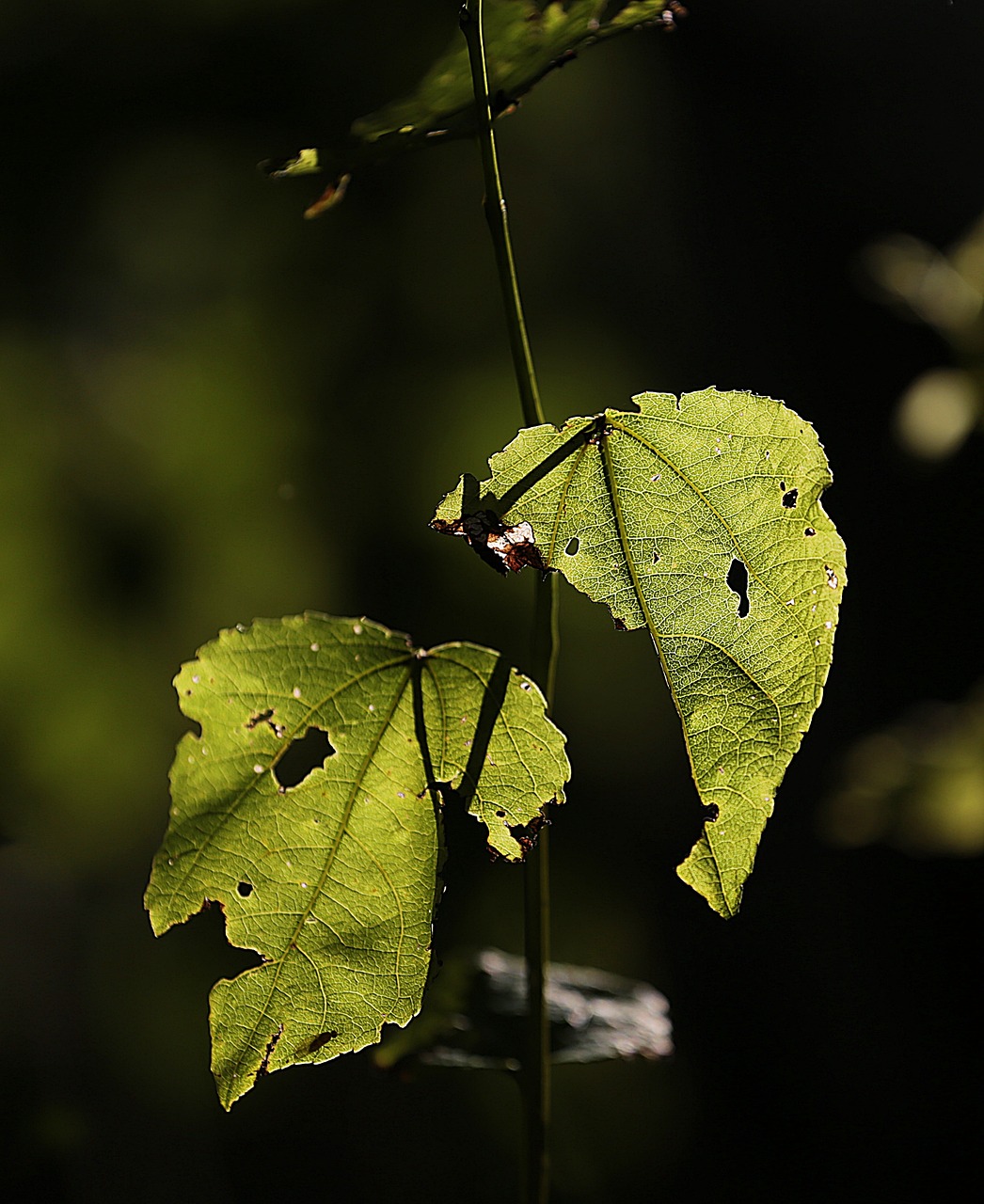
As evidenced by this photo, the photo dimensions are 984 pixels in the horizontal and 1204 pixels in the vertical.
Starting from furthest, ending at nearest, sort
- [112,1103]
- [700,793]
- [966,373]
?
1. [112,1103]
2. [966,373]
3. [700,793]

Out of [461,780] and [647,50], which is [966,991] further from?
[647,50]

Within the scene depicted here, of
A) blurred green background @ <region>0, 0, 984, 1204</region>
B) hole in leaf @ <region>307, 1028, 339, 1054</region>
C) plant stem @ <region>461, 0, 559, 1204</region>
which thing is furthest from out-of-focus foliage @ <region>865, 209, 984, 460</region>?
blurred green background @ <region>0, 0, 984, 1204</region>

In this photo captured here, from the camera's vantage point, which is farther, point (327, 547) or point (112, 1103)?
point (327, 547)

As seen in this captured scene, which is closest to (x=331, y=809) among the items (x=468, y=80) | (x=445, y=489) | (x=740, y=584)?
(x=740, y=584)

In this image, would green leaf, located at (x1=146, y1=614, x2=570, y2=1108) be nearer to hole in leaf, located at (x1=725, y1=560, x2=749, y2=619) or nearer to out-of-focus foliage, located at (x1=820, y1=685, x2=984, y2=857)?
hole in leaf, located at (x1=725, y1=560, x2=749, y2=619)

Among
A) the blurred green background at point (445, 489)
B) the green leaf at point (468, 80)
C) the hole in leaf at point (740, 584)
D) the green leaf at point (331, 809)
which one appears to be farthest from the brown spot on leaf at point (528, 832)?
the blurred green background at point (445, 489)

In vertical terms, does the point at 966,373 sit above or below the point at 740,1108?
above

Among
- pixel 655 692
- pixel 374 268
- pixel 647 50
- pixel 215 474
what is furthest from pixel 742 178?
pixel 215 474
